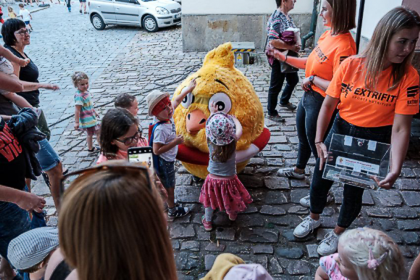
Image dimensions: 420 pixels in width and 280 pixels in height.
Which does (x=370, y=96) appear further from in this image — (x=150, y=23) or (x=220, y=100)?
(x=150, y=23)

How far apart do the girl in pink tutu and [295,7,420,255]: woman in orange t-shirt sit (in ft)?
2.83

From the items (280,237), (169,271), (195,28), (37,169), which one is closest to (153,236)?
(169,271)

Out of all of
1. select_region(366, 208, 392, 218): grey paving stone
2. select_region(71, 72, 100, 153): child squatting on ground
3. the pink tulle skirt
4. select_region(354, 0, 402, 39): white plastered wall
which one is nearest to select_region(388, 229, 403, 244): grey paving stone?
select_region(366, 208, 392, 218): grey paving stone

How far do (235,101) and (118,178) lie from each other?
2.61m

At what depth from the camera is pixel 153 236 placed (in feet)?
3.68

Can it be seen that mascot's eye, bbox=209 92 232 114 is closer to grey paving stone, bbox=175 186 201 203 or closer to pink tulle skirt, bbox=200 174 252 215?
pink tulle skirt, bbox=200 174 252 215

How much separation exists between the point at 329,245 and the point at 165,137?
75.1 inches

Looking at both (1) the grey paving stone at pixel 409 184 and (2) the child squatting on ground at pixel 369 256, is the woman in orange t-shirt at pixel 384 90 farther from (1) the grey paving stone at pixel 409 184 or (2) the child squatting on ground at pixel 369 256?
(1) the grey paving stone at pixel 409 184

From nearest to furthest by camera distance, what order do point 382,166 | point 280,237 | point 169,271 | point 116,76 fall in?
point 169,271 → point 382,166 → point 280,237 → point 116,76

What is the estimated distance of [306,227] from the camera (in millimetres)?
3238

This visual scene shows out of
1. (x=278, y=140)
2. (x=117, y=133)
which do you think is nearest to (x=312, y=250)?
(x=117, y=133)

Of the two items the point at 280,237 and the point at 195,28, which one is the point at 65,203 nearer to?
the point at 280,237

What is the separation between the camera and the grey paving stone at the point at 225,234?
330cm

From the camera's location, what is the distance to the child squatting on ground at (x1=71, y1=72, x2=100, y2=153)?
4.51 m
